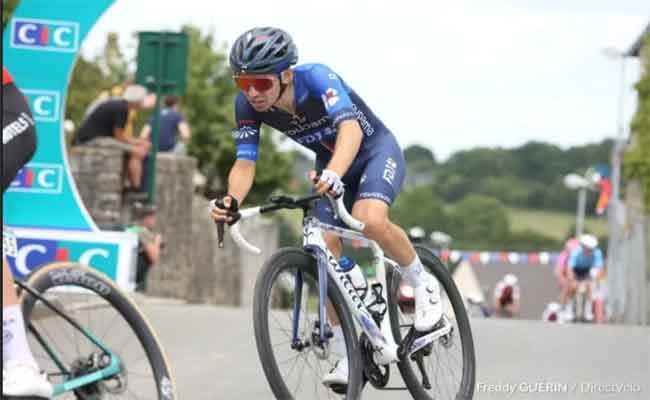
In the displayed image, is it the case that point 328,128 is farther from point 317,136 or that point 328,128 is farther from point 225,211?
point 225,211

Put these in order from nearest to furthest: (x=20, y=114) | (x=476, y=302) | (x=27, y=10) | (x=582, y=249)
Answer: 1. (x=20, y=114)
2. (x=27, y=10)
3. (x=476, y=302)
4. (x=582, y=249)

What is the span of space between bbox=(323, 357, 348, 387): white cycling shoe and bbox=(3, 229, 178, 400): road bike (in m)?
1.28

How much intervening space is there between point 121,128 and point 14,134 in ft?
46.1

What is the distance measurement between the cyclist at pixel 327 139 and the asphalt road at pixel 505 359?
1.43 m

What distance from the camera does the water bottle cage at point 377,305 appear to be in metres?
7.45

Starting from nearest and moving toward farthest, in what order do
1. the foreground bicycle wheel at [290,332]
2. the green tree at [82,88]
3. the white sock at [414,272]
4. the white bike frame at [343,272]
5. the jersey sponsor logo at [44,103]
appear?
the foreground bicycle wheel at [290,332] → the white bike frame at [343,272] → the white sock at [414,272] → the jersey sponsor logo at [44,103] → the green tree at [82,88]

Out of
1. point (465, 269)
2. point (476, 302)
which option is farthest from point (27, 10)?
point (465, 269)

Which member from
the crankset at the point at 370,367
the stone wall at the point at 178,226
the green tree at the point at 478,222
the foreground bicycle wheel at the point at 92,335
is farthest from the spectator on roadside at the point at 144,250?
the green tree at the point at 478,222

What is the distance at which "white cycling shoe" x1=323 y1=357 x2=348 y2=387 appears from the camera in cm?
704

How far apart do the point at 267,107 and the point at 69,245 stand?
281 inches

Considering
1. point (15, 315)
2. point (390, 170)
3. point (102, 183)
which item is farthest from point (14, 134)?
point (102, 183)

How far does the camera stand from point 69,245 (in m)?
13.9

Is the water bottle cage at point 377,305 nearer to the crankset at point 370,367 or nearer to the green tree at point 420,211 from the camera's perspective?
the crankset at point 370,367

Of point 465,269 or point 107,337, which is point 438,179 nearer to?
point 465,269
